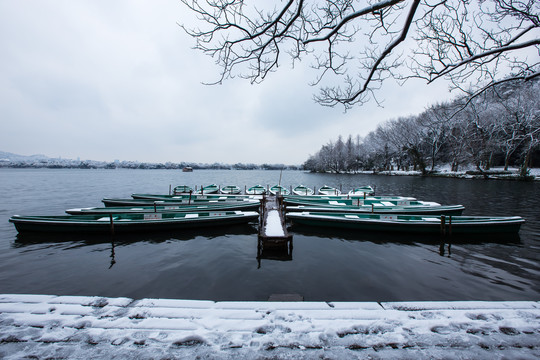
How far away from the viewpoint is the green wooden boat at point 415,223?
462 inches

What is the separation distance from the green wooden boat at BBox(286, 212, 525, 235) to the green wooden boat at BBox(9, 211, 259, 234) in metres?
5.76

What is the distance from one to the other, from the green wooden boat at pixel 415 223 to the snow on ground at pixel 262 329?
352 inches

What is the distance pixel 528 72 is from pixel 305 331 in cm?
985

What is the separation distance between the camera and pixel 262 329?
3.23 meters

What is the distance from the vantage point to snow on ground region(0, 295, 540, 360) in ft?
9.14

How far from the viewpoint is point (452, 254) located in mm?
9727

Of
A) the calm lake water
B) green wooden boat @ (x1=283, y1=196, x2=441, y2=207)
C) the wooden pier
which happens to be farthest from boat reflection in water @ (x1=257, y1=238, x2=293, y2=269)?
green wooden boat @ (x1=283, y1=196, x2=441, y2=207)

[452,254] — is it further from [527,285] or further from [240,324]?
[240,324]

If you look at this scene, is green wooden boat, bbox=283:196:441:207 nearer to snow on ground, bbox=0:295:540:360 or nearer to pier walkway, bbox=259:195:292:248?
pier walkway, bbox=259:195:292:248

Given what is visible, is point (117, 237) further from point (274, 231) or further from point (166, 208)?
point (274, 231)

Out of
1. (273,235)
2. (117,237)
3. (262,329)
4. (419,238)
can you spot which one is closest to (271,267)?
(273,235)

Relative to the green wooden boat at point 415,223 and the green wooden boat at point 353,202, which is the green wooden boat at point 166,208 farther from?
the green wooden boat at point 415,223

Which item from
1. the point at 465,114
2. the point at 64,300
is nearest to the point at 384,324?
the point at 64,300

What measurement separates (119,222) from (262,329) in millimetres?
12707
